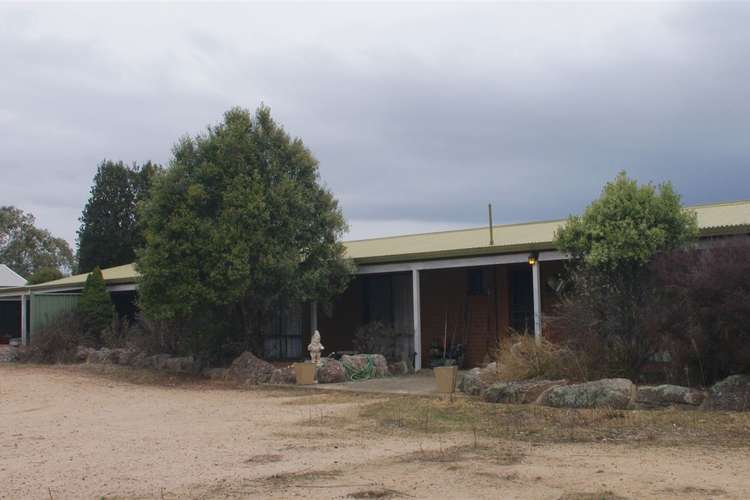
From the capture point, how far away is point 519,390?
40.0ft

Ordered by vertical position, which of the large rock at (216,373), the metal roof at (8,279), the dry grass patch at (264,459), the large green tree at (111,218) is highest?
the large green tree at (111,218)

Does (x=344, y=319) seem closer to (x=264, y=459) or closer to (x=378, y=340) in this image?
(x=378, y=340)

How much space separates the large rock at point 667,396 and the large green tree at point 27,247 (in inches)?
2245

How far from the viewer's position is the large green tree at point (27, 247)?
61281mm

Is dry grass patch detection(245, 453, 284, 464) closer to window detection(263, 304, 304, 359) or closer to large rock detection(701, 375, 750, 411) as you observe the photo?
large rock detection(701, 375, 750, 411)

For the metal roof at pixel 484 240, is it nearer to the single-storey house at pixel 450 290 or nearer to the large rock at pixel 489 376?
the single-storey house at pixel 450 290

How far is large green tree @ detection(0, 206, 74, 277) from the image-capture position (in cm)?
6128

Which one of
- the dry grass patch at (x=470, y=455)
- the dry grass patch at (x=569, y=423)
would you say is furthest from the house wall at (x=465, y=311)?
the dry grass patch at (x=470, y=455)

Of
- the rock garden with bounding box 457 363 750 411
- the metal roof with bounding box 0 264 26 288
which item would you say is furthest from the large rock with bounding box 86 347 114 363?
the metal roof with bounding box 0 264 26 288

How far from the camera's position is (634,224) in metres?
13.0

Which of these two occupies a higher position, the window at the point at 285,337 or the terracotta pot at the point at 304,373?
the window at the point at 285,337

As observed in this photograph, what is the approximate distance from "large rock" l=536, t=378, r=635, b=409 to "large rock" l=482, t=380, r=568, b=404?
1.38ft

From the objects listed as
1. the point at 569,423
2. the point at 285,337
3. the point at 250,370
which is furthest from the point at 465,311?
the point at 569,423

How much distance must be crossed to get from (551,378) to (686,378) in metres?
1.96
